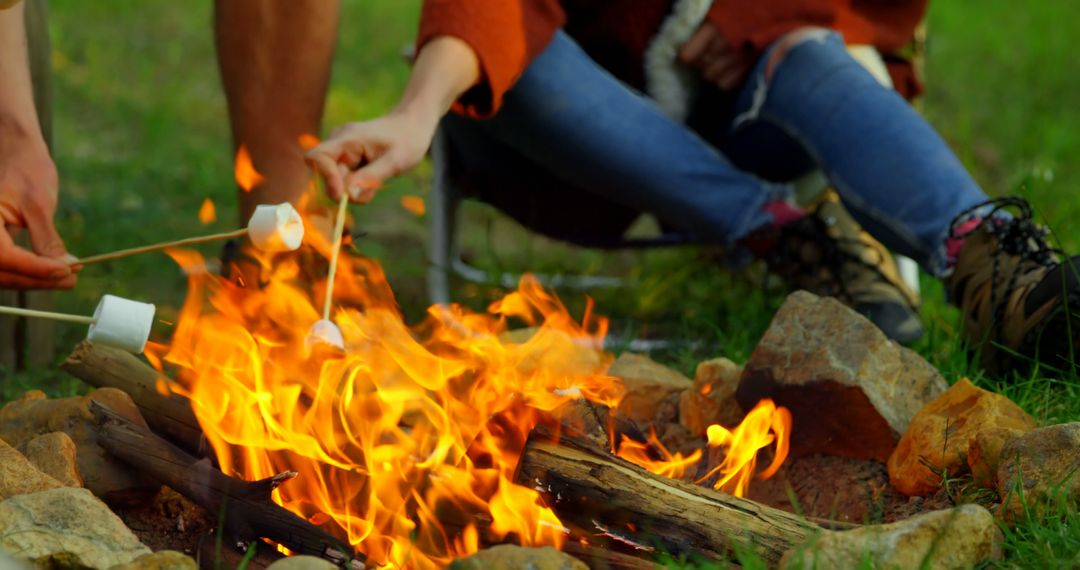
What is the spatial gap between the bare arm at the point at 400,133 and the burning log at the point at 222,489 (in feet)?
1.60

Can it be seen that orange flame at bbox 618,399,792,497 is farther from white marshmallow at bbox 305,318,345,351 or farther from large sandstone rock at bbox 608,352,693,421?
white marshmallow at bbox 305,318,345,351

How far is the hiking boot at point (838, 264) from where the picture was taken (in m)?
2.61

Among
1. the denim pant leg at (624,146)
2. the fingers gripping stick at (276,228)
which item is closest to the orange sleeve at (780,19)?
the denim pant leg at (624,146)

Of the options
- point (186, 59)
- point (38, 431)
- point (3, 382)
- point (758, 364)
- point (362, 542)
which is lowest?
point (186, 59)

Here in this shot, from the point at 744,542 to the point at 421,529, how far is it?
17.7 inches

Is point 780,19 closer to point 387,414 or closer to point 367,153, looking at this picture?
point 367,153

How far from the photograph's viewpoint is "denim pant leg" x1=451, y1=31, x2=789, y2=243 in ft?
8.45

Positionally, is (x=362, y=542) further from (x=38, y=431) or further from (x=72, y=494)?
(x=38, y=431)

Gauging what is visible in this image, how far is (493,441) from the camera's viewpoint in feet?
5.47

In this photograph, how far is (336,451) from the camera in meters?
1.69

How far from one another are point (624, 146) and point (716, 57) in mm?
354

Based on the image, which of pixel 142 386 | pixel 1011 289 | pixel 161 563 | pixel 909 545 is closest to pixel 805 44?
pixel 1011 289

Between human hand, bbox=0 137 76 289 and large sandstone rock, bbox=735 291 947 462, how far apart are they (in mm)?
1177

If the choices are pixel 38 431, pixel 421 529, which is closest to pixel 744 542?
pixel 421 529
